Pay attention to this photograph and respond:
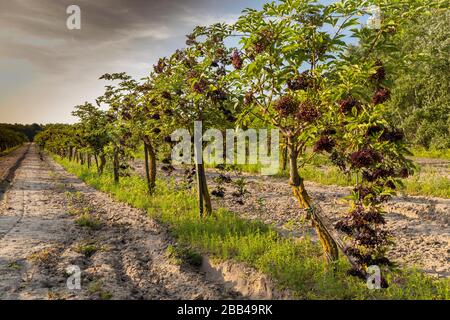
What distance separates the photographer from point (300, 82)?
4.71 metres

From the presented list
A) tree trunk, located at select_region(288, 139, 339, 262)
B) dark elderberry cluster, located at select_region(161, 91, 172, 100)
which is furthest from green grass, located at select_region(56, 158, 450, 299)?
dark elderberry cluster, located at select_region(161, 91, 172, 100)

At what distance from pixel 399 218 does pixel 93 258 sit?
7547 mm

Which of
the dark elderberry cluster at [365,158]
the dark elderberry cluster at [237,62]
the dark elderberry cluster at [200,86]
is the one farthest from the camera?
the dark elderberry cluster at [200,86]

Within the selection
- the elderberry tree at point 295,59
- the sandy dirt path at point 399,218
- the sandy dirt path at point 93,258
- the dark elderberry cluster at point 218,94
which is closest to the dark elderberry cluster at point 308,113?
the elderberry tree at point 295,59

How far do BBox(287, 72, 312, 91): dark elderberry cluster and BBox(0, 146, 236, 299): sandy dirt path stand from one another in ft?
10.4

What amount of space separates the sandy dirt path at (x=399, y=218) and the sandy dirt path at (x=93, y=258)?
232 centimetres

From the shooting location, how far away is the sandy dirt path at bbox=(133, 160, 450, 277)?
6.57 meters

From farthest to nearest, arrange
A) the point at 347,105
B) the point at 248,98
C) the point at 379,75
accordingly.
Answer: the point at 248,98 → the point at 379,75 → the point at 347,105

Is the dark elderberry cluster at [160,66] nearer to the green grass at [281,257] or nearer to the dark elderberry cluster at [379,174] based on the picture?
the green grass at [281,257]

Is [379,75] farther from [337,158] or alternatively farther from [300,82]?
[337,158]

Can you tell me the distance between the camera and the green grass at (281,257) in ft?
15.8

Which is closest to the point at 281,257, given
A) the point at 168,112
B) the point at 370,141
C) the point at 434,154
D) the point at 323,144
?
the point at 323,144
